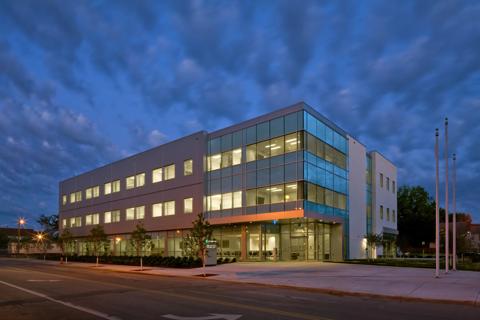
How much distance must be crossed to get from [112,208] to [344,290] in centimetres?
5181

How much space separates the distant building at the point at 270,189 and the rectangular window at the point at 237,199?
0.09 metres

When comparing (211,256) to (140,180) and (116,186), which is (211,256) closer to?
(140,180)

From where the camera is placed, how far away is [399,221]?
85.0 meters

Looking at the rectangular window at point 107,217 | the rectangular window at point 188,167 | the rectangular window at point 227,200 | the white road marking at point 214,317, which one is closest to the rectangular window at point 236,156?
the rectangular window at point 227,200

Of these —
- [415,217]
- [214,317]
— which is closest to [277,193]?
[214,317]

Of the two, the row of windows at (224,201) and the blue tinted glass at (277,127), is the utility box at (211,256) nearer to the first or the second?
the row of windows at (224,201)

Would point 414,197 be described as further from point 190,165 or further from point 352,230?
point 190,165

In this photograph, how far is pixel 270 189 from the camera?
138 feet

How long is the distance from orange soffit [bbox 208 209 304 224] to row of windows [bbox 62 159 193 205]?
7.77 meters

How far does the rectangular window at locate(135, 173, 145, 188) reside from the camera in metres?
59.9

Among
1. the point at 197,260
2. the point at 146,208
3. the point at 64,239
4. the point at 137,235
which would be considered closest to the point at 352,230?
the point at 197,260

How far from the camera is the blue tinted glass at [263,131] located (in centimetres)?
4319

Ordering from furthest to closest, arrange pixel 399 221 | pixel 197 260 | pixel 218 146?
pixel 399 221, pixel 218 146, pixel 197 260

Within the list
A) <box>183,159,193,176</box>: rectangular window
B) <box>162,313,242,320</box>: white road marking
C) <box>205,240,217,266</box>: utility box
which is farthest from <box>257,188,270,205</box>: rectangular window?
<box>162,313,242,320</box>: white road marking
